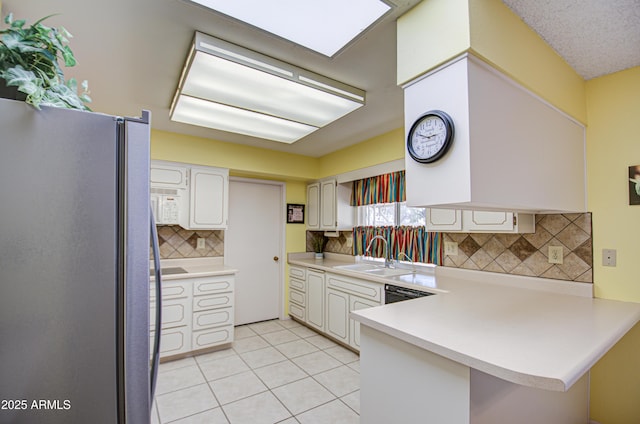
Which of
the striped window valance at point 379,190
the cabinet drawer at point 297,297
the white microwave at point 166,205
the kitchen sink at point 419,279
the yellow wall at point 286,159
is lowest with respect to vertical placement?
the cabinet drawer at point 297,297

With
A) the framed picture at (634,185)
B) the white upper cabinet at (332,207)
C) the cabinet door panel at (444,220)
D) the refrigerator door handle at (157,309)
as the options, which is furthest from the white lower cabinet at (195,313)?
the framed picture at (634,185)

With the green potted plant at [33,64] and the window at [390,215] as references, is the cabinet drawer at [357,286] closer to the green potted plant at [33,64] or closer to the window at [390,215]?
the window at [390,215]

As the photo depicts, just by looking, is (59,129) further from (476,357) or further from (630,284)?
(630,284)

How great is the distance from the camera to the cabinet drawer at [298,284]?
13.3 ft

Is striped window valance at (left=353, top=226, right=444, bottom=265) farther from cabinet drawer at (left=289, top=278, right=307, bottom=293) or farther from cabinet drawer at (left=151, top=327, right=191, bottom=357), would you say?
cabinet drawer at (left=151, top=327, right=191, bottom=357)

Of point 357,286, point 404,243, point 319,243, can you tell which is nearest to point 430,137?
point 357,286

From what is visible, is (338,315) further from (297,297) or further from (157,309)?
(157,309)

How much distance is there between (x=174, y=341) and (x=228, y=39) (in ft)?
9.32

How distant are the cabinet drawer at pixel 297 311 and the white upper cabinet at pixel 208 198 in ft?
5.16

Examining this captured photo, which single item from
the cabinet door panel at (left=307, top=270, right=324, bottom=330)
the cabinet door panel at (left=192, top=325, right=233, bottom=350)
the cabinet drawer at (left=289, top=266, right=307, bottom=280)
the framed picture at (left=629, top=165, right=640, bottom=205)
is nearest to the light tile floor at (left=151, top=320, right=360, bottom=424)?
the cabinet door panel at (left=192, top=325, right=233, bottom=350)

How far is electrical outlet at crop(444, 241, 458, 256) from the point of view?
9.28 feet

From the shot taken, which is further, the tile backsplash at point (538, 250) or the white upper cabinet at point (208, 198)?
the white upper cabinet at point (208, 198)

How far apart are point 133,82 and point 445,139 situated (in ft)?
7.35

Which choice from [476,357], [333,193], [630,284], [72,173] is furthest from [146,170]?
[333,193]
